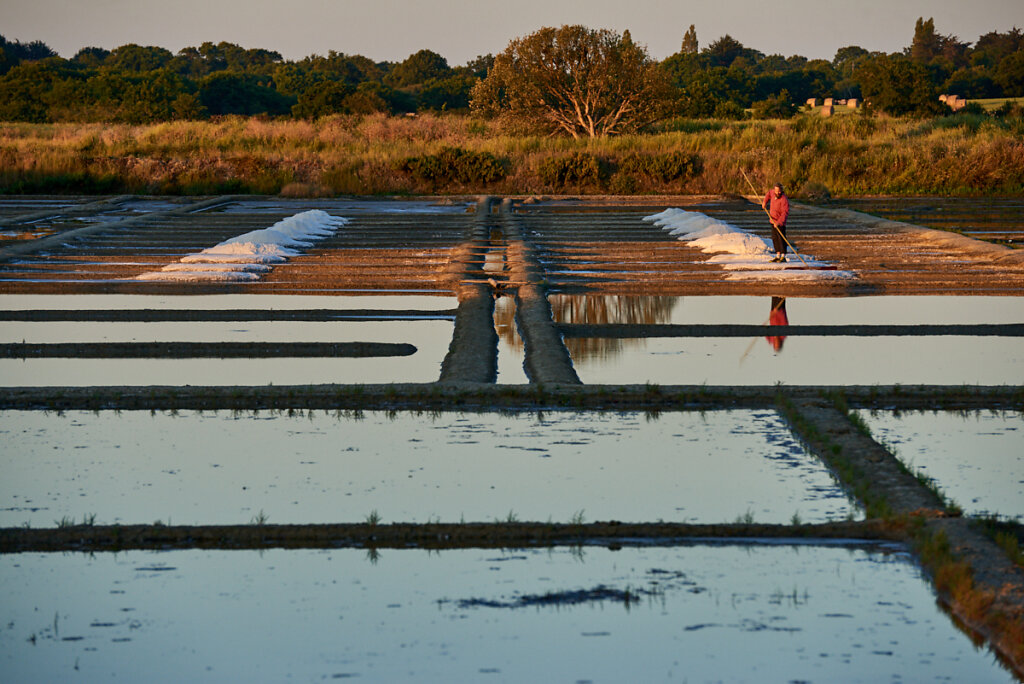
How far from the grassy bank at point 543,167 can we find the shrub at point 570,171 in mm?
23

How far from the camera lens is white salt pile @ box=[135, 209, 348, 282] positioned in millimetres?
10172

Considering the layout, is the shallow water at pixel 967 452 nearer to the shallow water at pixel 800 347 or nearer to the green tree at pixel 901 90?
the shallow water at pixel 800 347

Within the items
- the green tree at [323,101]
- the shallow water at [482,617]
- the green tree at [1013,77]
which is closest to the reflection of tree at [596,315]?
the shallow water at [482,617]

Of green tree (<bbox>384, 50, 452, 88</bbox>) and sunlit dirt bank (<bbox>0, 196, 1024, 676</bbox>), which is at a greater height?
green tree (<bbox>384, 50, 452, 88</bbox>)

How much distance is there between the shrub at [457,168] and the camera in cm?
Result: 2316

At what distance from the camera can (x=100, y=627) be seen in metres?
3.27

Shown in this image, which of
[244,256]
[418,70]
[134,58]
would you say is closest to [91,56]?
[134,58]

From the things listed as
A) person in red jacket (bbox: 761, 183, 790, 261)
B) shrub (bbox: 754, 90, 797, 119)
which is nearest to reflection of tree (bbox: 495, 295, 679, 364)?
person in red jacket (bbox: 761, 183, 790, 261)

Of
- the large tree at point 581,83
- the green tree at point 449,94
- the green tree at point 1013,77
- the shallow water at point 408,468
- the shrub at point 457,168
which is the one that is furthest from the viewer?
the green tree at point 1013,77

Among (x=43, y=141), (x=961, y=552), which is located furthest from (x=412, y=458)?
(x=43, y=141)

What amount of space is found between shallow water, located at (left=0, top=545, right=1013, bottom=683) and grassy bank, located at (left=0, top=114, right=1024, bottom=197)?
18.1m

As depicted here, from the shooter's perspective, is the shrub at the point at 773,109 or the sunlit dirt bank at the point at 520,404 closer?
the sunlit dirt bank at the point at 520,404

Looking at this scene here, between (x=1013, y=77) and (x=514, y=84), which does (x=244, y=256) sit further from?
(x=1013, y=77)

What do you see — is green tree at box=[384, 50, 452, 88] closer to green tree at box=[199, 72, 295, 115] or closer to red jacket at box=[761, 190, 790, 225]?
green tree at box=[199, 72, 295, 115]
